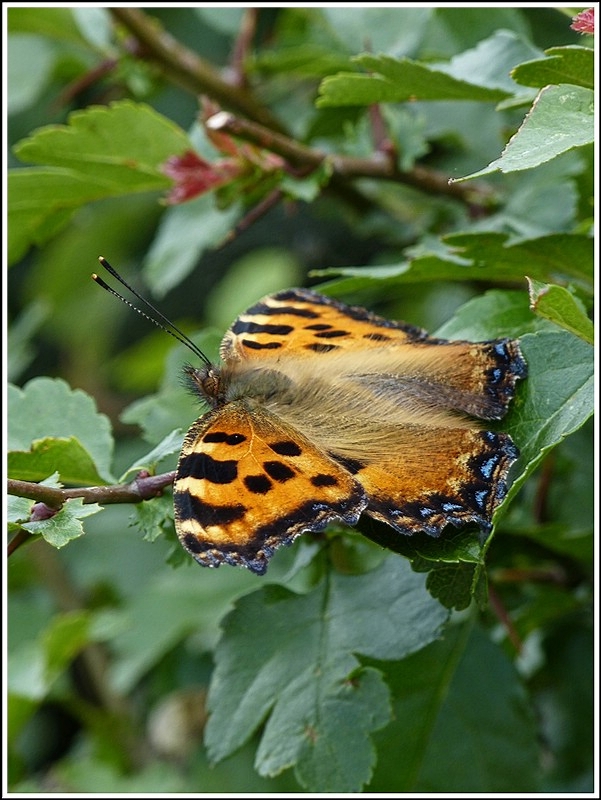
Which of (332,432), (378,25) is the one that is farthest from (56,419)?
(378,25)

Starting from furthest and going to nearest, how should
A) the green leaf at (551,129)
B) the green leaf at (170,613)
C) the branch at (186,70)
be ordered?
1. the green leaf at (170,613)
2. the branch at (186,70)
3. the green leaf at (551,129)

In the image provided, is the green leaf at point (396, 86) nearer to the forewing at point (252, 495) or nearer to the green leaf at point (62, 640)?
the forewing at point (252, 495)

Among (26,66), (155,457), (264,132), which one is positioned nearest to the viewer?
(155,457)

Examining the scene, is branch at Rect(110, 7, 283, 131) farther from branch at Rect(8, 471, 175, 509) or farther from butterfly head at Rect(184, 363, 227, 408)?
branch at Rect(8, 471, 175, 509)

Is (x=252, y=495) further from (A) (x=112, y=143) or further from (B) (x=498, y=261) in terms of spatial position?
(A) (x=112, y=143)

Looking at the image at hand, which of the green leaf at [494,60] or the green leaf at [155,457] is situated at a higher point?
the green leaf at [494,60]

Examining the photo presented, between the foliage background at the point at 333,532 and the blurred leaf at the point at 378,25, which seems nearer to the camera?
Answer: the foliage background at the point at 333,532

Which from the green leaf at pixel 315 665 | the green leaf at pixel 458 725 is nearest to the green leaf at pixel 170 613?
the green leaf at pixel 458 725
